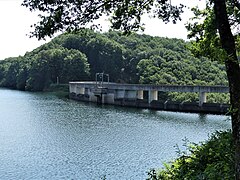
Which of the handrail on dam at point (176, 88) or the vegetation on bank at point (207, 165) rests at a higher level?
the handrail on dam at point (176, 88)

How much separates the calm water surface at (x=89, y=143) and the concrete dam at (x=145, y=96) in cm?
606

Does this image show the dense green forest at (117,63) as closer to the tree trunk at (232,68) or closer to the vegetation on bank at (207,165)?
the vegetation on bank at (207,165)

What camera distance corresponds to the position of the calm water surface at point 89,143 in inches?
703

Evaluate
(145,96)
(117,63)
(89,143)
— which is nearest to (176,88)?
(145,96)

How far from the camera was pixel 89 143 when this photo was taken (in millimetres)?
24766

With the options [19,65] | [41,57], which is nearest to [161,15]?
[41,57]

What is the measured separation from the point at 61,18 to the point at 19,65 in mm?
109173

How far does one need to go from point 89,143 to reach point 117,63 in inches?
2619

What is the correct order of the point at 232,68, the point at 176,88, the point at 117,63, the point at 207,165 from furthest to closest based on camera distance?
the point at 117,63 → the point at 176,88 → the point at 207,165 → the point at 232,68

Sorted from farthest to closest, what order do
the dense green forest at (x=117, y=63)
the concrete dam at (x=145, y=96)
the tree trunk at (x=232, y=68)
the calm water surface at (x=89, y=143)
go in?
the dense green forest at (x=117, y=63), the concrete dam at (x=145, y=96), the calm water surface at (x=89, y=143), the tree trunk at (x=232, y=68)

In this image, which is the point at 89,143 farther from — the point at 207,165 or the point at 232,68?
the point at 232,68

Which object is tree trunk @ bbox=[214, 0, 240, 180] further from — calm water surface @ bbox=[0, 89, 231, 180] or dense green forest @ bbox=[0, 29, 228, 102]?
dense green forest @ bbox=[0, 29, 228, 102]

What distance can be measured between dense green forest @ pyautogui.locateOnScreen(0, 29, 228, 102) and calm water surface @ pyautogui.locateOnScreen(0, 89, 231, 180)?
28574 millimetres

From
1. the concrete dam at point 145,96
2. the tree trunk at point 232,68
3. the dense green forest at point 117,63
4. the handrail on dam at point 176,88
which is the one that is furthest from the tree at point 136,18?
the dense green forest at point 117,63
